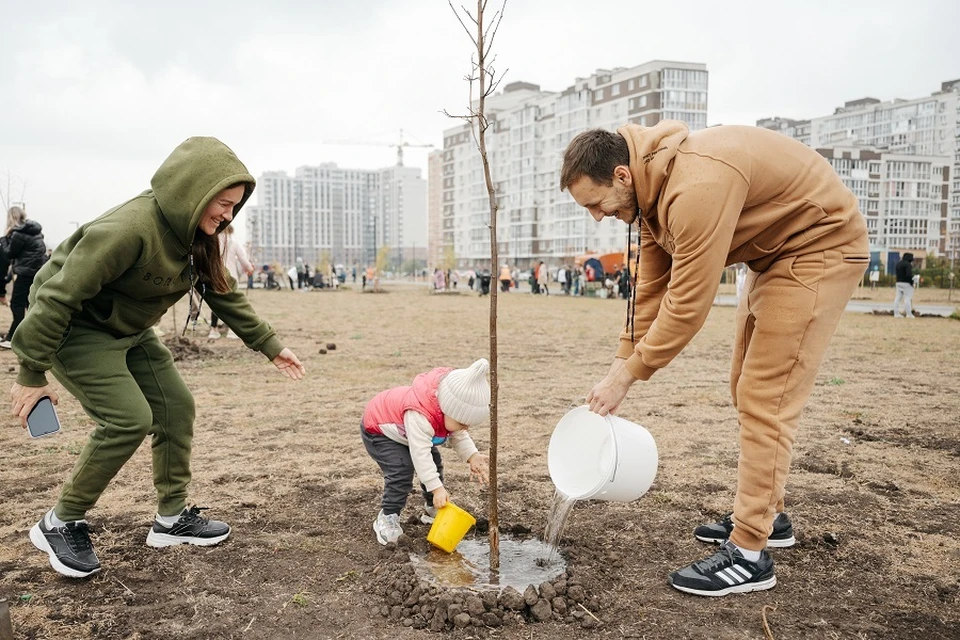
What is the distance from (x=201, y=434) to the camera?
5516mm

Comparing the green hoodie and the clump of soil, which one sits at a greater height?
the green hoodie

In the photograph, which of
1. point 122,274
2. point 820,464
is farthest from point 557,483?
point 820,464

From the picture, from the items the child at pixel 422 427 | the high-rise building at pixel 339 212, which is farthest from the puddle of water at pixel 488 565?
the high-rise building at pixel 339 212

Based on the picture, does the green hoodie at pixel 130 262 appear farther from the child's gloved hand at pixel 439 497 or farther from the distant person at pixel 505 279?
the distant person at pixel 505 279

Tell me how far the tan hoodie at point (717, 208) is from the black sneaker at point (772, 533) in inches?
44.0

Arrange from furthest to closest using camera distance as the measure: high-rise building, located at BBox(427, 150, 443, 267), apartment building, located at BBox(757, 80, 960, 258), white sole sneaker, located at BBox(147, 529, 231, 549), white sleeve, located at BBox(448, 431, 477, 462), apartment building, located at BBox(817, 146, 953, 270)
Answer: high-rise building, located at BBox(427, 150, 443, 267)
apartment building, located at BBox(757, 80, 960, 258)
apartment building, located at BBox(817, 146, 953, 270)
white sleeve, located at BBox(448, 431, 477, 462)
white sole sneaker, located at BBox(147, 529, 231, 549)

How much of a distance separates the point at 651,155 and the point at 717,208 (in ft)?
1.07

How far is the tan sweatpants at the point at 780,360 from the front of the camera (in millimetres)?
2857

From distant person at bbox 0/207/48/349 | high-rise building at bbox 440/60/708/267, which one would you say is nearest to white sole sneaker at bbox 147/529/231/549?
distant person at bbox 0/207/48/349

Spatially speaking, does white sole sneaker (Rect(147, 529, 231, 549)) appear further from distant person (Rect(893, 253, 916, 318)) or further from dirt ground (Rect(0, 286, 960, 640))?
distant person (Rect(893, 253, 916, 318))

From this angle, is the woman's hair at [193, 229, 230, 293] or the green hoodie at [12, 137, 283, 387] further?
the woman's hair at [193, 229, 230, 293]

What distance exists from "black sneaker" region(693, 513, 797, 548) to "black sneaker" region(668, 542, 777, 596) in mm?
→ 406

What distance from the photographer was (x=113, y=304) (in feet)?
9.91

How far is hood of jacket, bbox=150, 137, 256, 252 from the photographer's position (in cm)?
296
